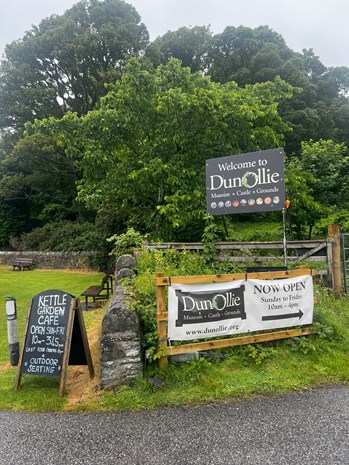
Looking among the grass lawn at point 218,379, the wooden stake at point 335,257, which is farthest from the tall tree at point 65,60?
the grass lawn at point 218,379

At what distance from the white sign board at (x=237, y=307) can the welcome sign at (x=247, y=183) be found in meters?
1.97

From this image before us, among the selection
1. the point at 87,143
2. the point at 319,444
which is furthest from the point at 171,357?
the point at 87,143

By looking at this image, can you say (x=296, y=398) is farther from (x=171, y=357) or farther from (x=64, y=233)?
(x=64, y=233)

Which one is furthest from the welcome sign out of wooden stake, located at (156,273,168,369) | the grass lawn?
wooden stake, located at (156,273,168,369)

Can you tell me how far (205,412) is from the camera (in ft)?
10.5

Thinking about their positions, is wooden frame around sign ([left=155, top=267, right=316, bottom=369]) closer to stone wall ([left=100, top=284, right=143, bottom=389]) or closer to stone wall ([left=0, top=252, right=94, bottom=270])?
stone wall ([left=100, top=284, right=143, bottom=389])

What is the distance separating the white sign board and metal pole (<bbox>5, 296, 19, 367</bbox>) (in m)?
2.34

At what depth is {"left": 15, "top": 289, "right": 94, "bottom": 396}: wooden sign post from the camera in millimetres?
3859

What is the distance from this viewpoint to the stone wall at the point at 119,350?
3.57 m

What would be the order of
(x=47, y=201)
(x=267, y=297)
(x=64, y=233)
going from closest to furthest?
(x=267, y=297)
(x=64, y=233)
(x=47, y=201)

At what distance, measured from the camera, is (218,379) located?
147 inches

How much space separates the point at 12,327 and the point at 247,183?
4.73m

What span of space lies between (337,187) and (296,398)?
8.47 meters

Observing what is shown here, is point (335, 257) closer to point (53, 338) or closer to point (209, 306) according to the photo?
point (209, 306)
